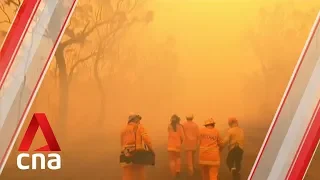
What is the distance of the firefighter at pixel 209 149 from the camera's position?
5.57 ft

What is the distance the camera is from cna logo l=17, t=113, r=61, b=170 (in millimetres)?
1615

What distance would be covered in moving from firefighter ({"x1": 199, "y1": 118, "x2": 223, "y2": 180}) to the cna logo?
1.62 feet

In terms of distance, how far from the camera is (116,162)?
166cm

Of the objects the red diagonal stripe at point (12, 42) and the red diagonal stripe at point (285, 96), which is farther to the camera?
the red diagonal stripe at point (285, 96)

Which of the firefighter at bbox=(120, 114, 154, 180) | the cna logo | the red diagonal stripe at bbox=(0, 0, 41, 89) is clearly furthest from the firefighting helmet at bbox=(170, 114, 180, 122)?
the red diagonal stripe at bbox=(0, 0, 41, 89)

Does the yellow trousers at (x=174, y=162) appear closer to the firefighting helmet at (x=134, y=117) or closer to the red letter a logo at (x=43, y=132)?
the firefighting helmet at (x=134, y=117)

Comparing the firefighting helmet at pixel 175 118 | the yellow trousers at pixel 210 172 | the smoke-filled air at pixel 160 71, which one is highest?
the smoke-filled air at pixel 160 71

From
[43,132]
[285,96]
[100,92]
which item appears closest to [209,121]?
[285,96]

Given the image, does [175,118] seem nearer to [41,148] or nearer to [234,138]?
[234,138]

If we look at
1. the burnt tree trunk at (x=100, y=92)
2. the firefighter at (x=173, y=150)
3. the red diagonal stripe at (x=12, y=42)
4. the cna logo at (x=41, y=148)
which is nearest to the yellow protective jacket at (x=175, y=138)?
the firefighter at (x=173, y=150)

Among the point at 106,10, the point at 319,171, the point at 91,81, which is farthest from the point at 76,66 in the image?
the point at 319,171

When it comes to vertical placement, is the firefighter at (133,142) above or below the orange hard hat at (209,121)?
below

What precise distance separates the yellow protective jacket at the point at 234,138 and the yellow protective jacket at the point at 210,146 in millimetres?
27

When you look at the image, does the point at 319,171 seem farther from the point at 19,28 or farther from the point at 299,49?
the point at 19,28
